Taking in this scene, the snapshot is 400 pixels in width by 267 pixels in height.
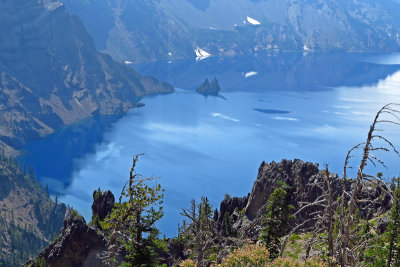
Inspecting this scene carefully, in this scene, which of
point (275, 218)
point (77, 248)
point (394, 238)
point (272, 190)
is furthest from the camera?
point (272, 190)

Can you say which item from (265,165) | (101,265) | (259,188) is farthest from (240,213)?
(101,265)

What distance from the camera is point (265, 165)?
122m

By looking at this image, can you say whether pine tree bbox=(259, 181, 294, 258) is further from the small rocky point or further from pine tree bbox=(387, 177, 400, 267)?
the small rocky point

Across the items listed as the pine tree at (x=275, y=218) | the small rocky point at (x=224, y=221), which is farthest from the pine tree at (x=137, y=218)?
the small rocky point at (x=224, y=221)

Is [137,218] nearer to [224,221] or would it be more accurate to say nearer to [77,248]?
[224,221]

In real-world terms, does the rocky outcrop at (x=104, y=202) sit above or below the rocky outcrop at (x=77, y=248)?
above

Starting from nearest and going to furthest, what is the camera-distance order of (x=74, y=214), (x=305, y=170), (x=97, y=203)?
(x=305, y=170) → (x=74, y=214) → (x=97, y=203)

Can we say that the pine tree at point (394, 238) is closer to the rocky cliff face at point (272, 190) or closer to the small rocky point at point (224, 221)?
the rocky cliff face at point (272, 190)

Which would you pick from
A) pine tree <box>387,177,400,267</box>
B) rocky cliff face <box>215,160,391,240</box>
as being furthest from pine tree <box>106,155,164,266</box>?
rocky cliff face <box>215,160,391,240</box>

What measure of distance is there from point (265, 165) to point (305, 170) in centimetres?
1531

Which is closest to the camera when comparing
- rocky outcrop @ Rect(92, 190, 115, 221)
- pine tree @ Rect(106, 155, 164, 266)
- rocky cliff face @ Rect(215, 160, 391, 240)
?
pine tree @ Rect(106, 155, 164, 266)

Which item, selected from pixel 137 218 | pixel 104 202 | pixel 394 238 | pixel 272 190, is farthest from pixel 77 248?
pixel 394 238

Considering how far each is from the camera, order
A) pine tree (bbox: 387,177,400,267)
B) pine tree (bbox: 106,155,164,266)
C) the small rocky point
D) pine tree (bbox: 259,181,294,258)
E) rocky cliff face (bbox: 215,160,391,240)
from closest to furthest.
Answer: pine tree (bbox: 106,155,164,266) < pine tree (bbox: 387,177,400,267) < pine tree (bbox: 259,181,294,258) < rocky cliff face (bbox: 215,160,391,240) < the small rocky point

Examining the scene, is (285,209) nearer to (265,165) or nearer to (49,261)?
(265,165)
